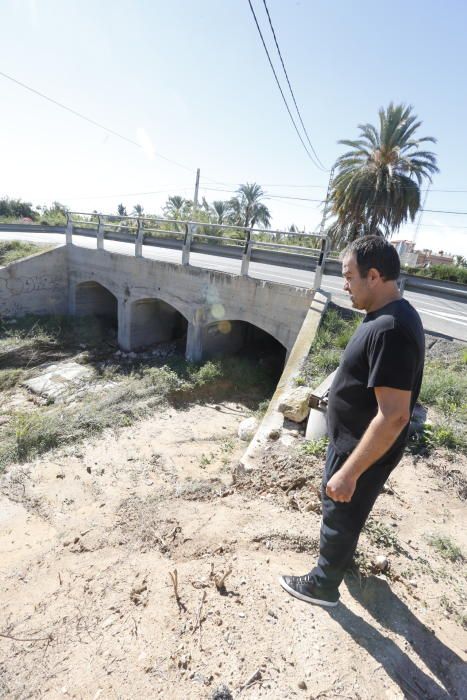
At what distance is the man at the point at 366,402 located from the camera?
5.10 ft

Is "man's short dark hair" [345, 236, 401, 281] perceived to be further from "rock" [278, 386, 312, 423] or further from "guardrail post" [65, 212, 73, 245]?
"guardrail post" [65, 212, 73, 245]

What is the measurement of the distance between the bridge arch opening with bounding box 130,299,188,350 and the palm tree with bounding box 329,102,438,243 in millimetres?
11470

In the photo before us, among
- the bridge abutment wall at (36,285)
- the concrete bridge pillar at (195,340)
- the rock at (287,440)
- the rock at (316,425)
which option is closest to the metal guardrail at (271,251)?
the bridge abutment wall at (36,285)

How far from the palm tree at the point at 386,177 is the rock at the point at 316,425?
53.7 ft

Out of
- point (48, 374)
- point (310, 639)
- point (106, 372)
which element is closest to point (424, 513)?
point (310, 639)

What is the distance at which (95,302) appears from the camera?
13.9 metres

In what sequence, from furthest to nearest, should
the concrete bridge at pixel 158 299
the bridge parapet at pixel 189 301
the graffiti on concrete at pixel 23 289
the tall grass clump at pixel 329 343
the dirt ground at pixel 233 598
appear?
the graffiti on concrete at pixel 23 289 < the concrete bridge at pixel 158 299 < the bridge parapet at pixel 189 301 < the tall grass clump at pixel 329 343 < the dirt ground at pixel 233 598

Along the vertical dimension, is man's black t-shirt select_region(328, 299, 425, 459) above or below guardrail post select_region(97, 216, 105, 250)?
below

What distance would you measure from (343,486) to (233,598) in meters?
1.18

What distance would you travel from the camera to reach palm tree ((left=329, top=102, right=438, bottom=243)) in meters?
17.0

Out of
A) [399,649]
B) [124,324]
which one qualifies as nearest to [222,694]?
[399,649]

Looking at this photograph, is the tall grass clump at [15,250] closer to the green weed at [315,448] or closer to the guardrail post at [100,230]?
the guardrail post at [100,230]

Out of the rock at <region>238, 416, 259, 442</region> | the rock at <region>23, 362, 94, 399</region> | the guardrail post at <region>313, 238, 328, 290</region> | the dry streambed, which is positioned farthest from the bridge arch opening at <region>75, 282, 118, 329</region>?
the dry streambed

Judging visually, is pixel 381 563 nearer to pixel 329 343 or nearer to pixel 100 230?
pixel 329 343
